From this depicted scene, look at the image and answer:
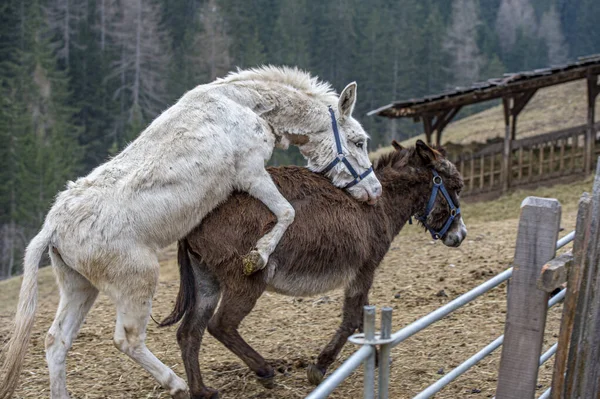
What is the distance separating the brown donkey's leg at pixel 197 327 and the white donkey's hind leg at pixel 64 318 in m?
0.70

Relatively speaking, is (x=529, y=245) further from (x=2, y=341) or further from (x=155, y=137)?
(x=2, y=341)

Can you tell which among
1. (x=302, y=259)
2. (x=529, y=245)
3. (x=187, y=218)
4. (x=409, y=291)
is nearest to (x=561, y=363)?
(x=529, y=245)

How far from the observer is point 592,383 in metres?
3.62

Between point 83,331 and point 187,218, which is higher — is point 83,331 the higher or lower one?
the lower one

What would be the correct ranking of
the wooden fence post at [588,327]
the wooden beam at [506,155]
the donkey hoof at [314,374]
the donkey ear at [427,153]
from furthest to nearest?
1. the wooden beam at [506,155]
2. the donkey ear at [427,153]
3. the donkey hoof at [314,374]
4. the wooden fence post at [588,327]

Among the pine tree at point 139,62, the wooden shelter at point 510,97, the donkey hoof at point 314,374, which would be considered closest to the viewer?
the donkey hoof at point 314,374

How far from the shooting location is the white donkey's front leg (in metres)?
4.77

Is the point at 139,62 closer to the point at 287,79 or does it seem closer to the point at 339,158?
the point at 287,79

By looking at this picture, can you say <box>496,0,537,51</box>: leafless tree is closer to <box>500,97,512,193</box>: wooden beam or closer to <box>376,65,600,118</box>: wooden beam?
<box>376,65,600,118</box>: wooden beam

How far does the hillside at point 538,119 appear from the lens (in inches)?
1282

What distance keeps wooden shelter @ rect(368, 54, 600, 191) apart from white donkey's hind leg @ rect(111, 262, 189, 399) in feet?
44.3

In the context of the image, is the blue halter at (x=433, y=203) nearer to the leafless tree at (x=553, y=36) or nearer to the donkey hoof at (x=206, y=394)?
the donkey hoof at (x=206, y=394)

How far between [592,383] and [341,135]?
8.21 feet

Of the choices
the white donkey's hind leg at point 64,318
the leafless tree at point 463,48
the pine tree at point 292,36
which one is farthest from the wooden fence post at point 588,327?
the leafless tree at point 463,48
